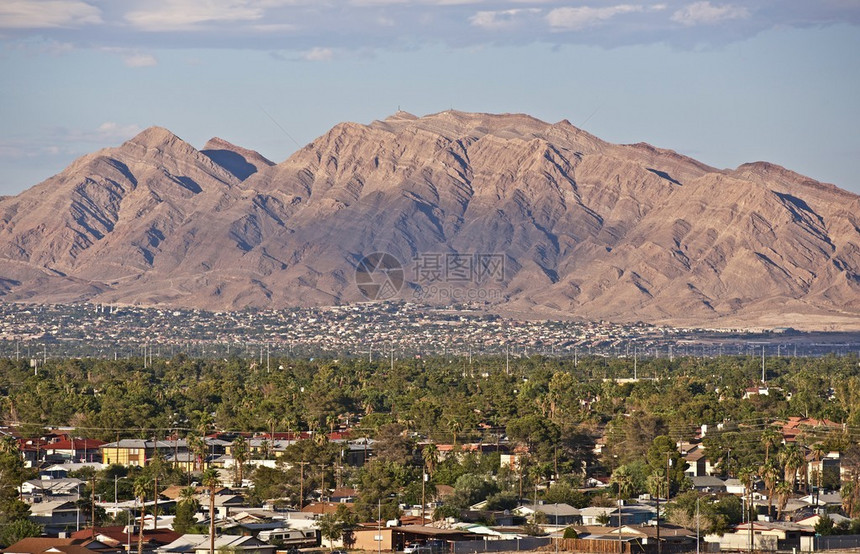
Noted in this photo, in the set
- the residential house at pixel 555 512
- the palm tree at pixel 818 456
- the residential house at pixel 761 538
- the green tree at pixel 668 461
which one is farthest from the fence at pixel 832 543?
the palm tree at pixel 818 456

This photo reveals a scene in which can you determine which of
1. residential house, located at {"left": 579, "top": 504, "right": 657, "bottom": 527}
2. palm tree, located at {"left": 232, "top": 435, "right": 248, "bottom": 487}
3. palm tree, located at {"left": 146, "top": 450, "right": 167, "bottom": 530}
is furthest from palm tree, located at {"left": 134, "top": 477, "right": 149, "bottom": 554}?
residential house, located at {"left": 579, "top": 504, "right": 657, "bottom": 527}

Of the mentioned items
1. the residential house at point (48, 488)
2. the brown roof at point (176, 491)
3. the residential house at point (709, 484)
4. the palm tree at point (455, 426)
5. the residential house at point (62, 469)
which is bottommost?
the residential house at point (709, 484)

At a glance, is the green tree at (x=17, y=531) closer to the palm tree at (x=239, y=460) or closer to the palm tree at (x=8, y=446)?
the palm tree at (x=8, y=446)

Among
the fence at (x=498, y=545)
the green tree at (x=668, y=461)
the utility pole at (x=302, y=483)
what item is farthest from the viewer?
the green tree at (x=668, y=461)

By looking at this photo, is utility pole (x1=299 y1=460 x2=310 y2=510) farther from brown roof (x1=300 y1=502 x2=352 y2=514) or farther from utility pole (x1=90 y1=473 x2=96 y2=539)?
utility pole (x1=90 y1=473 x2=96 y2=539)

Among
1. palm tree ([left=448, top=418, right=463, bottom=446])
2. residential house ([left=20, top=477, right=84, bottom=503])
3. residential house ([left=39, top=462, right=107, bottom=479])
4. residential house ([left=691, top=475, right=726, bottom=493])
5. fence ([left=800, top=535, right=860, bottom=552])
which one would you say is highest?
palm tree ([left=448, top=418, right=463, bottom=446])

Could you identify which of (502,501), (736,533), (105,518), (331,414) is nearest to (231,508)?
(105,518)

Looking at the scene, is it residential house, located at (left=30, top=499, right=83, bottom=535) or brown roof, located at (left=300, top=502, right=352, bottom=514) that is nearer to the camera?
residential house, located at (left=30, top=499, right=83, bottom=535)

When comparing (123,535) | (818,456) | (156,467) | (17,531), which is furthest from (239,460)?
(818,456)

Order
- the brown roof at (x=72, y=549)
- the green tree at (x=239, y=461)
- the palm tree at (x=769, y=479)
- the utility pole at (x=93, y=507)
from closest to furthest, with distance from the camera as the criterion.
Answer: the brown roof at (x=72, y=549) → the utility pole at (x=93, y=507) → the palm tree at (x=769, y=479) → the green tree at (x=239, y=461)
